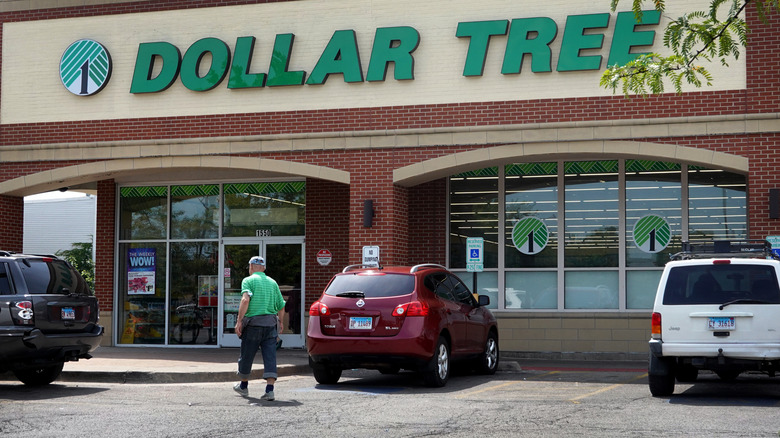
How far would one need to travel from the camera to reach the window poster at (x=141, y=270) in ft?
69.1

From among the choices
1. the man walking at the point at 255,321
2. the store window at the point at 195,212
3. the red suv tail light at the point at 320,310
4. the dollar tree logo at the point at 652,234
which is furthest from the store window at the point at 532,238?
the man walking at the point at 255,321

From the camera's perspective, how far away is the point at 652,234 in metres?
18.6

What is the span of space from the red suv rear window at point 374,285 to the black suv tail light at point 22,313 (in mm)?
3740

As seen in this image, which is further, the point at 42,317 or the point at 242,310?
the point at 42,317

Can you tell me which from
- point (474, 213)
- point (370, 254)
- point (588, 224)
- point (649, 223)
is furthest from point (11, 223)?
point (649, 223)

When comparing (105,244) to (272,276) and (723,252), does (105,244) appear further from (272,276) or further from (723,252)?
(723,252)

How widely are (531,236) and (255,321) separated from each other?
27.8ft

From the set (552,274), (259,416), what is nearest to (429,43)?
(552,274)

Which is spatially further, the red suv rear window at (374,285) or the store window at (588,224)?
the store window at (588,224)

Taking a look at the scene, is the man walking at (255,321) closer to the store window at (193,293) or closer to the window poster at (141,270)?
the store window at (193,293)

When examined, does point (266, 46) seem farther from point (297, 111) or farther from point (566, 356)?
point (566, 356)

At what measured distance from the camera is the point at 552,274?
19000 mm

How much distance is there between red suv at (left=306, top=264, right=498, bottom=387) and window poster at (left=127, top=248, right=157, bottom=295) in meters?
8.71

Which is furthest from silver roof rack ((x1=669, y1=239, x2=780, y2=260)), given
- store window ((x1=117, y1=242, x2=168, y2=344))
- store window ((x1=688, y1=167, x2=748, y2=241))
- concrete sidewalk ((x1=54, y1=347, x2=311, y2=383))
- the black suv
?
store window ((x1=117, y1=242, x2=168, y2=344))
